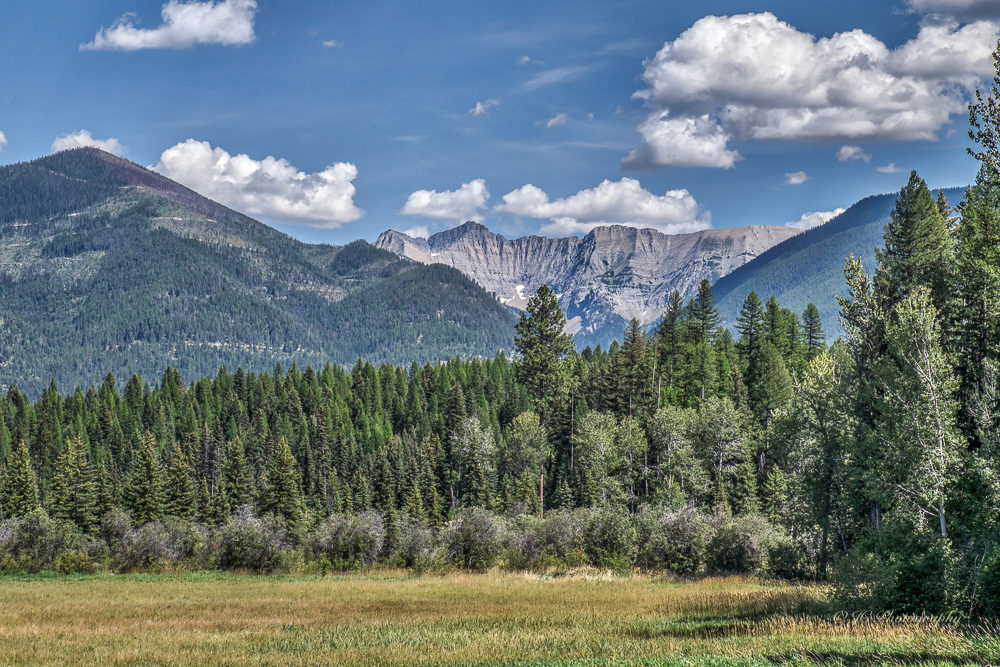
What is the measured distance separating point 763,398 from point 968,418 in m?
42.6

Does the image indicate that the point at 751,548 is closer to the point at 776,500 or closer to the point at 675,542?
the point at 675,542

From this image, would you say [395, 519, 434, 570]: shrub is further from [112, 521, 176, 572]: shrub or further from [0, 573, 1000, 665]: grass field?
[112, 521, 176, 572]: shrub

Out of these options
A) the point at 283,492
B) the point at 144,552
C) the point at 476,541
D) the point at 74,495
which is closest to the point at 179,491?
the point at 74,495

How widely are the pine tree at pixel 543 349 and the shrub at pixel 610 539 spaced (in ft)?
38.6

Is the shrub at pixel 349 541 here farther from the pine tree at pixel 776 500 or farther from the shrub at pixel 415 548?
the pine tree at pixel 776 500

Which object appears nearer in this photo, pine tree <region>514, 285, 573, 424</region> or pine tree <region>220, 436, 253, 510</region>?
pine tree <region>514, 285, 573, 424</region>

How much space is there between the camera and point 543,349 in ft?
181

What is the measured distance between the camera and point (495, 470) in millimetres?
75812

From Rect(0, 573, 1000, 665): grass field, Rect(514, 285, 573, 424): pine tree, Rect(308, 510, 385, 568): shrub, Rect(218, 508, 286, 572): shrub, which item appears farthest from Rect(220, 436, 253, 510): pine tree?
Rect(514, 285, 573, 424): pine tree

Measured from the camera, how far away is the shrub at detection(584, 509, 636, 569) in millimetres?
43625

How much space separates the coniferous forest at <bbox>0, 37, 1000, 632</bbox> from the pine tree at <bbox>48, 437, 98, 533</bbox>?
212mm

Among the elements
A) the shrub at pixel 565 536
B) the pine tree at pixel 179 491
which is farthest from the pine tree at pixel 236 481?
the shrub at pixel 565 536

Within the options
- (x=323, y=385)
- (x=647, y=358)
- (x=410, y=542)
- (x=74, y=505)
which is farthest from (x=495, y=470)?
(x=323, y=385)

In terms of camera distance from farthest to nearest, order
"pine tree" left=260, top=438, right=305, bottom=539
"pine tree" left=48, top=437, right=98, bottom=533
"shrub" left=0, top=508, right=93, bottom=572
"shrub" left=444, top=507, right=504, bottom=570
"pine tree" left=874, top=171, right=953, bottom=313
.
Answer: "pine tree" left=260, top=438, right=305, bottom=539 < "pine tree" left=48, top=437, right=98, bottom=533 < "shrub" left=0, top=508, right=93, bottom=572 < "shrub" left=444, top=507, right=504, bottom=570 < "pine tree" left=874, top=171, right=953, bottom=313
